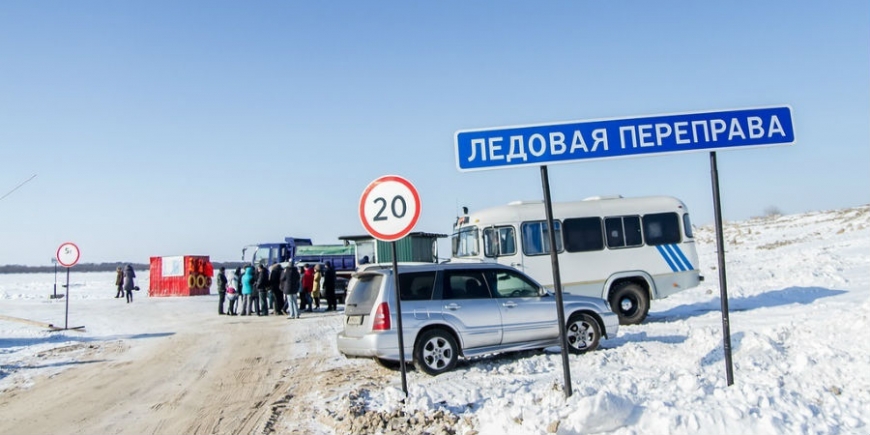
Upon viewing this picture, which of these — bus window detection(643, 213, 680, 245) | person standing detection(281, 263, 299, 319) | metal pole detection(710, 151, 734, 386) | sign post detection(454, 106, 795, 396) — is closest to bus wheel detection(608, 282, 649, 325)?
bus window detection(643, 213, 680, 245)

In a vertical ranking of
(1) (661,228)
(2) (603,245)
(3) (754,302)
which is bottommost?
(3) (754,302)

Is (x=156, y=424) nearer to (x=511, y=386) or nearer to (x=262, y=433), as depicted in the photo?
(x=262, y=433)

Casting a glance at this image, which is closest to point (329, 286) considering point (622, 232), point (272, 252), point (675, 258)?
point (272, 252)

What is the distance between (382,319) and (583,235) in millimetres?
8149

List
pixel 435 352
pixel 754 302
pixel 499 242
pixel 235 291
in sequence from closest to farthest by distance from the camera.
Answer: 1. pixel 435 352
2. pixel 499 242
3. pixel 754 302
4. pixel 235 291

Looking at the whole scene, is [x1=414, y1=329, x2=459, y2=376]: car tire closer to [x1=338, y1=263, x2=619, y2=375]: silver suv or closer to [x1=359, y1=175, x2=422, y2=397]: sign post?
[x1=338, y1=263, x2=619, y2=375]: silver suv

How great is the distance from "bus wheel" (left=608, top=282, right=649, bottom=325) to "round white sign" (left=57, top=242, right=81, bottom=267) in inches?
595

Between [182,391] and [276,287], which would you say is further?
[276,287]

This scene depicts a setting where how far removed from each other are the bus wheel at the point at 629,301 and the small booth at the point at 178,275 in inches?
982

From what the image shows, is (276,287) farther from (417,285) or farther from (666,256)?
(417,285)

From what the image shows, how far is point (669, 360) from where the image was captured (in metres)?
9.30

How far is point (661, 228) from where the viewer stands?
16.2 metres

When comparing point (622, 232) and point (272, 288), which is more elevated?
point (622, 232)

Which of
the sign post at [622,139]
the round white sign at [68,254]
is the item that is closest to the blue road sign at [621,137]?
the sign post at [622,139]
